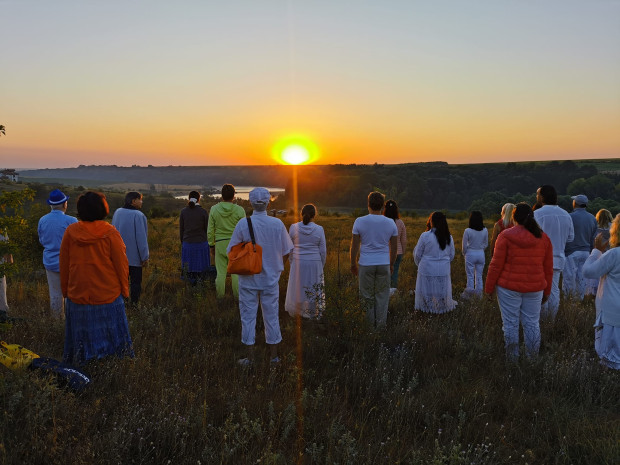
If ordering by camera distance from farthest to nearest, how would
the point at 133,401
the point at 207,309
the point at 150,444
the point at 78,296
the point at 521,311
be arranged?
the point at 207,309 → the point at 521,311 → the point at 78,296 → the point at 133,401 → the point at 150,444

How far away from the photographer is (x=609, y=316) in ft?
14.8

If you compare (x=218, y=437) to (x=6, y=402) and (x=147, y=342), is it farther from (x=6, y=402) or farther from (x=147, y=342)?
(x=147, y=342)

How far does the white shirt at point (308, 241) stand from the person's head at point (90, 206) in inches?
118

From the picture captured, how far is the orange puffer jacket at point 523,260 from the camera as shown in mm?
4508

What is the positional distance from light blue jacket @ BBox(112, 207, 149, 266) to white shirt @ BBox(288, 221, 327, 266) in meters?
2.44

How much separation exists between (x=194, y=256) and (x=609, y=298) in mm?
6682

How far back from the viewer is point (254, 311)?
15.6ft

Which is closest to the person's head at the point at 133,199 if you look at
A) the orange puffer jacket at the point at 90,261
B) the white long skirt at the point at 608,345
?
the orange puffer jacket at the point at 90,261

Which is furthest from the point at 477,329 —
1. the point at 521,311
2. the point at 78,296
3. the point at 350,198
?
the point at 350,198

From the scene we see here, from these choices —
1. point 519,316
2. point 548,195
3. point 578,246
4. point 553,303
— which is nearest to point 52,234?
point 519,316

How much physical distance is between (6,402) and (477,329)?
580cm

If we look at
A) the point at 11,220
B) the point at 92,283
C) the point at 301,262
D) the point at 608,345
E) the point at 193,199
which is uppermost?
the point at 193,199

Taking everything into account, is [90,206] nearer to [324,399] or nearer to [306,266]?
[324,399]

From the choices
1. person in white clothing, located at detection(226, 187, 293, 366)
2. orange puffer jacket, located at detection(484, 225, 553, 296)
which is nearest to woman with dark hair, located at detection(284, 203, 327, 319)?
person in white clothing, located at detection(226, 187, 293, 366)
